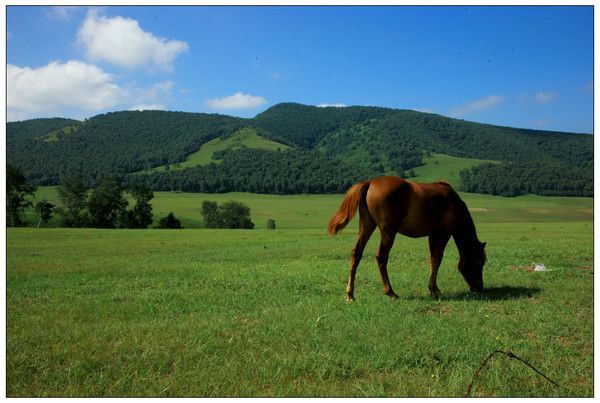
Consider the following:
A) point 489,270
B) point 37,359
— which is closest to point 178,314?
point 37,359

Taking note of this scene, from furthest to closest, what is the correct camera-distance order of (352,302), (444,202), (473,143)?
(473,143) < (444,202) < (352,302)

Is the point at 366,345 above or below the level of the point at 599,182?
below

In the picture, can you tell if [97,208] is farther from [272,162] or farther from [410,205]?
[272,162]

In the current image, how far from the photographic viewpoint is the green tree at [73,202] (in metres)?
61.4

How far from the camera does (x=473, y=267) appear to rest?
31.8 feet

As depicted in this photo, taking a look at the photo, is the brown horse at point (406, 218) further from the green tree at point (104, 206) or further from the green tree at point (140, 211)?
the green tree at point (104, 206)

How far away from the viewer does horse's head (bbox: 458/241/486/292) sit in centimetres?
970

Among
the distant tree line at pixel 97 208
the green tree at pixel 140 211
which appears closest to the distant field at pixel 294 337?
the distant tree line at pixel 97 208

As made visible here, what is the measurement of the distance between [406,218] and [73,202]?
65386mm

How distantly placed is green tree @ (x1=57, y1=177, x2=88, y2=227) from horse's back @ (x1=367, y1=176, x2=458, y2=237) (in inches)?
2413

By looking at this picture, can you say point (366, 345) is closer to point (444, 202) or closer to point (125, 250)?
point (444, 202)

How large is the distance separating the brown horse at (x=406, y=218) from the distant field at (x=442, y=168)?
396 feet

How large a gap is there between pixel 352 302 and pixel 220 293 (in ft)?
10.00
